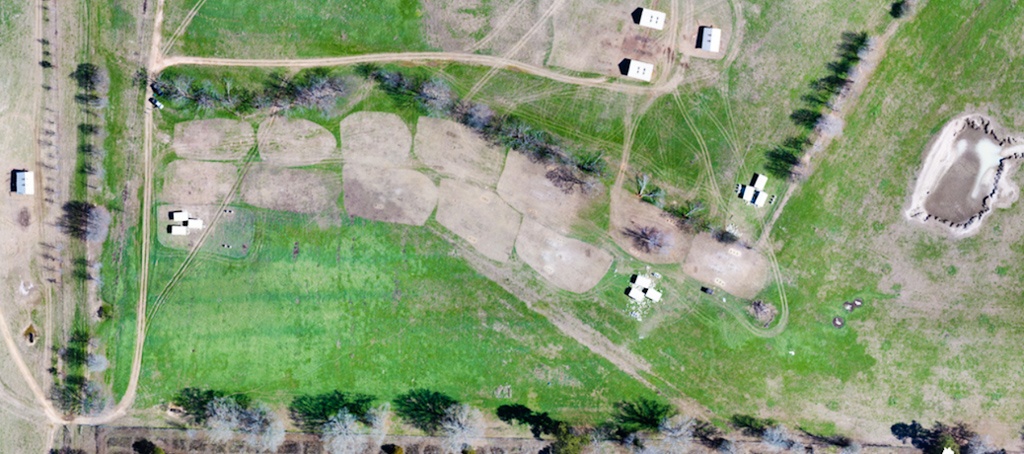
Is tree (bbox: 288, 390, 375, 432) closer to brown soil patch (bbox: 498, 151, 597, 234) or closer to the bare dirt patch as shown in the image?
the bare dirt patch

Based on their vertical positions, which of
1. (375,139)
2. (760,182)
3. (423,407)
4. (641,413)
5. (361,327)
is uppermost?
(375,139)

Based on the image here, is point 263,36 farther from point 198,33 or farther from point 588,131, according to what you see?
point 588,131

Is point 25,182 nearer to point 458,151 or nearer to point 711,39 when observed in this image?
point 458,151

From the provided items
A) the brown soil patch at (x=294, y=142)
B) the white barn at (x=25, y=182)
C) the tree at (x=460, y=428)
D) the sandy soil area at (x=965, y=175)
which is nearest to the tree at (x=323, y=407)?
the tree at (x=460, y=428)

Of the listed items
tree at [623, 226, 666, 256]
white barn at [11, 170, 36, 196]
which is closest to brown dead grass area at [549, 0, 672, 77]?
tree at [623, 226, 666, 256]

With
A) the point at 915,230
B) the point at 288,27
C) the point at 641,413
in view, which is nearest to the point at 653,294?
the point at 641,413

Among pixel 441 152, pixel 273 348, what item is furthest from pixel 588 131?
pixel 273 348
